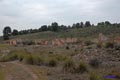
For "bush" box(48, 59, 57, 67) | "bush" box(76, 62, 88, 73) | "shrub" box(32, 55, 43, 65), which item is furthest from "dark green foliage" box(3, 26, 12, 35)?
"bush" box(76, 62, 88, 73)

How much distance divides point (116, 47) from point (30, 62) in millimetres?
14148

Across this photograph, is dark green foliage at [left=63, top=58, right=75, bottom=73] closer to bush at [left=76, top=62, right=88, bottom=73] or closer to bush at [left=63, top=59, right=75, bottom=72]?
bush at [left=63, top=59, right=75, bottom=72]

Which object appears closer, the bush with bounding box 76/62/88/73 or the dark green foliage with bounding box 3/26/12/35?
the bush with bounding box 76/62/88/73

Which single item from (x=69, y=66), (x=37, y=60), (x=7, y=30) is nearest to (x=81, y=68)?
(x=69, y=66)

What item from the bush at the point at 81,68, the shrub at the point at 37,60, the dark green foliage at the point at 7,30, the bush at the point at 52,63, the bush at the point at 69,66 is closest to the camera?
the bush at the point at 81,68

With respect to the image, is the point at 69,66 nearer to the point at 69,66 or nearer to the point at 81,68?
the point at 69,66

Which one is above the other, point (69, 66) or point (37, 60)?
point (69, 66)

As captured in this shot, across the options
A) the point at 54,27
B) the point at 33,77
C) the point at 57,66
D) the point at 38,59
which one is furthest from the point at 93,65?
the point at 54,27

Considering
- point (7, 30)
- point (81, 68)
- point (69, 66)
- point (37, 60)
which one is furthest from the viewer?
point (7, 30)

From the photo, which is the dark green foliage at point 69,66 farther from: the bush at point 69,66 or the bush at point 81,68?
the bush at point 81,68

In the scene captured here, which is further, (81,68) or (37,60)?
(37,60)

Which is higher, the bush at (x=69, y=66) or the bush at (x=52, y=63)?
the bush at (x=69, y=66)

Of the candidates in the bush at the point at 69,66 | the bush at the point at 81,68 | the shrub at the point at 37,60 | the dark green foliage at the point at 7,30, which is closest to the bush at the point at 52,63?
the shrub at the point at 37,60

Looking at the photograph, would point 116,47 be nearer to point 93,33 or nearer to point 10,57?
point 10,57
